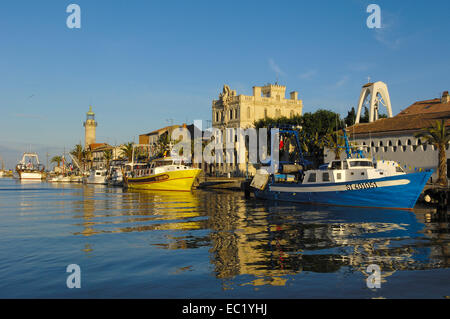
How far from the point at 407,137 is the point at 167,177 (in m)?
35.5

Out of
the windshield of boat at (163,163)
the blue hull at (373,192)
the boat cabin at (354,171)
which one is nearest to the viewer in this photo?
the blue hull at (373,192)

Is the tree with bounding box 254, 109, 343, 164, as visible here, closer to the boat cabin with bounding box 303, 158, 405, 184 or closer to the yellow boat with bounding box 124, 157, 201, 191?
the yellow boat with bounding box 124, 157, 201, 191

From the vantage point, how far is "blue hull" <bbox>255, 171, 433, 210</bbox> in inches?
1104

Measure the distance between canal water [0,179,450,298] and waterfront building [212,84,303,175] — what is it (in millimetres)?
68587

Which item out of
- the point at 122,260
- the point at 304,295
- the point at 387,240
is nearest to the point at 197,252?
the point at 122,260

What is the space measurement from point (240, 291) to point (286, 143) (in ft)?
233

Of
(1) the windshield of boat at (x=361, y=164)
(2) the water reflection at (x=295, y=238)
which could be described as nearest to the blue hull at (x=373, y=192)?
(2) the water reflection at (x=295, y=238)

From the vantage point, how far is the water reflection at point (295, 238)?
12852 millimetres

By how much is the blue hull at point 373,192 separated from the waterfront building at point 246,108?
56.8m

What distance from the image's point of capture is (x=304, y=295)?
9.88m

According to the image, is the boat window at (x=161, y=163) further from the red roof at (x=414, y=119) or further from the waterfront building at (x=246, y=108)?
the red roof at (x=414, y=119)

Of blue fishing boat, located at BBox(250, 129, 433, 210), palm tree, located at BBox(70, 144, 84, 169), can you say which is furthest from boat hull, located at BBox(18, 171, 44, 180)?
blue fishing boat, located at BBox(250, 129, 433, 210)

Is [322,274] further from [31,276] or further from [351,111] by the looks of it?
[351,111]

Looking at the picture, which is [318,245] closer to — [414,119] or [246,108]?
[414,119]
